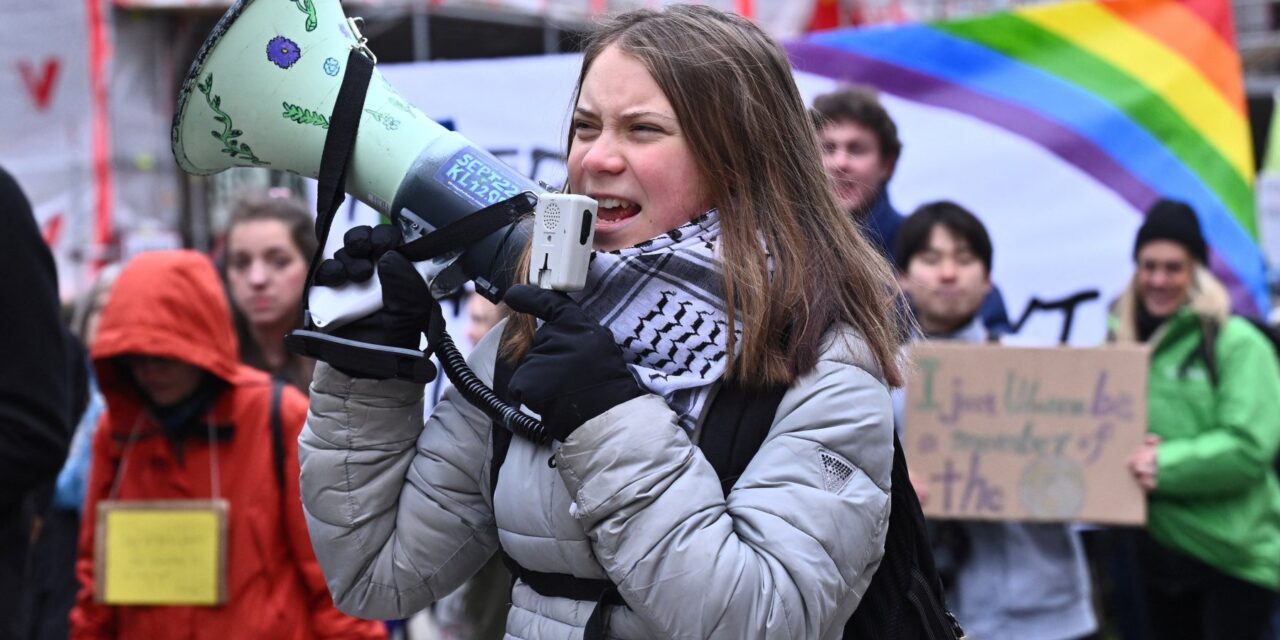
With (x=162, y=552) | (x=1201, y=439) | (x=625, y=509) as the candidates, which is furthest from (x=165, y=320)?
(x=1201, y=439)

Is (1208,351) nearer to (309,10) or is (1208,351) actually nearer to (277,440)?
(277,440)

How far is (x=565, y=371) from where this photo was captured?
5.80 feet

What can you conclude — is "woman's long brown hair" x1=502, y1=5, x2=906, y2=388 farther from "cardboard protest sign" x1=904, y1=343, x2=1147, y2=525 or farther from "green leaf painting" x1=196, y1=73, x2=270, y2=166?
"cardboard protest sign" x1=904, y1=343, x2=1147, y2=525

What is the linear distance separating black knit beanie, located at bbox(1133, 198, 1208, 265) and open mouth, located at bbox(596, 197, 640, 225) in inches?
126

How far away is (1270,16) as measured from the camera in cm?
2231

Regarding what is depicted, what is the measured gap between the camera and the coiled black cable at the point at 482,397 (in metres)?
1.90

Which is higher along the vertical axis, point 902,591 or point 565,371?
point 565,371

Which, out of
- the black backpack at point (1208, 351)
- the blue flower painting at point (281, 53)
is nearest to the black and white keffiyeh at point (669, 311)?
the blue flower painting at point (281, 53)

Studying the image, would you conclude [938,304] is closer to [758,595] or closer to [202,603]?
[202,603]

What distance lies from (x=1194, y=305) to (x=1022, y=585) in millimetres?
1253

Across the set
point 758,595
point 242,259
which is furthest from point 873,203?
point 758,595

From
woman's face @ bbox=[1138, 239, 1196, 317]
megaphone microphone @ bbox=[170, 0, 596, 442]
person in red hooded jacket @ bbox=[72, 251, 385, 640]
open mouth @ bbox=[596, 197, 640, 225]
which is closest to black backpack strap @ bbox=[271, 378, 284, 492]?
person in red hooded jacket @ bbox=[72, 251, 385, 640]

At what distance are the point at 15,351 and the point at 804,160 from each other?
60.0 inches

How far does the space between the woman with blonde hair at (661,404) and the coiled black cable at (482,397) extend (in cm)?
2
